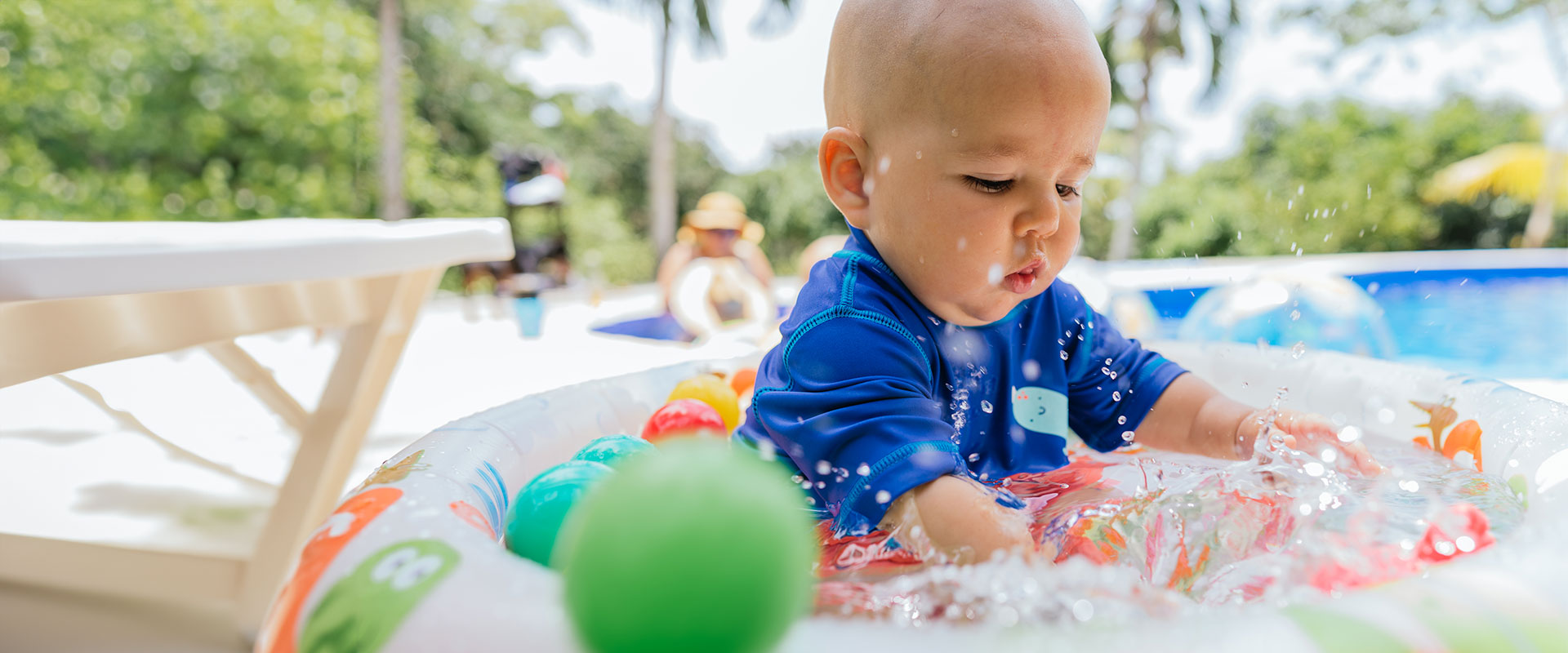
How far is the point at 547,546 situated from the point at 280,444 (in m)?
2.92

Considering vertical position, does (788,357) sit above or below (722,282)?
above

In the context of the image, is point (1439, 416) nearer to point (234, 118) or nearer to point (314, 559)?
point (314, 559)

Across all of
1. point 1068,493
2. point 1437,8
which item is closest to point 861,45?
point 1068,493

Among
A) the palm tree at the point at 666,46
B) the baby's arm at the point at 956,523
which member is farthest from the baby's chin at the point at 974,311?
the palm tree at the point at 666,46

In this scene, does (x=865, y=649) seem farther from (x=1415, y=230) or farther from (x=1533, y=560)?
(x=1415, y=230)

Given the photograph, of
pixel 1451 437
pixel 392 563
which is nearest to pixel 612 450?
pixel 392 563

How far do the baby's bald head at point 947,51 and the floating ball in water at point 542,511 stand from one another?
60 cm

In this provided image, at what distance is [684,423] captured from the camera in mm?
1601

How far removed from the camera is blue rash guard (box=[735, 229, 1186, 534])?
1020 millimetres

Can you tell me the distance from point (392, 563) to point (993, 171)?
2.54ft

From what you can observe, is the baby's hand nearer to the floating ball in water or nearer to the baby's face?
the baby's face

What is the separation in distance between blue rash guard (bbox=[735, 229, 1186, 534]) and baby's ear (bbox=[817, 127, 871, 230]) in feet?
0.14

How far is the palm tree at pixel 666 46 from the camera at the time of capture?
10719 millimetres

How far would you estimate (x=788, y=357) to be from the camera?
1207 millimetres
